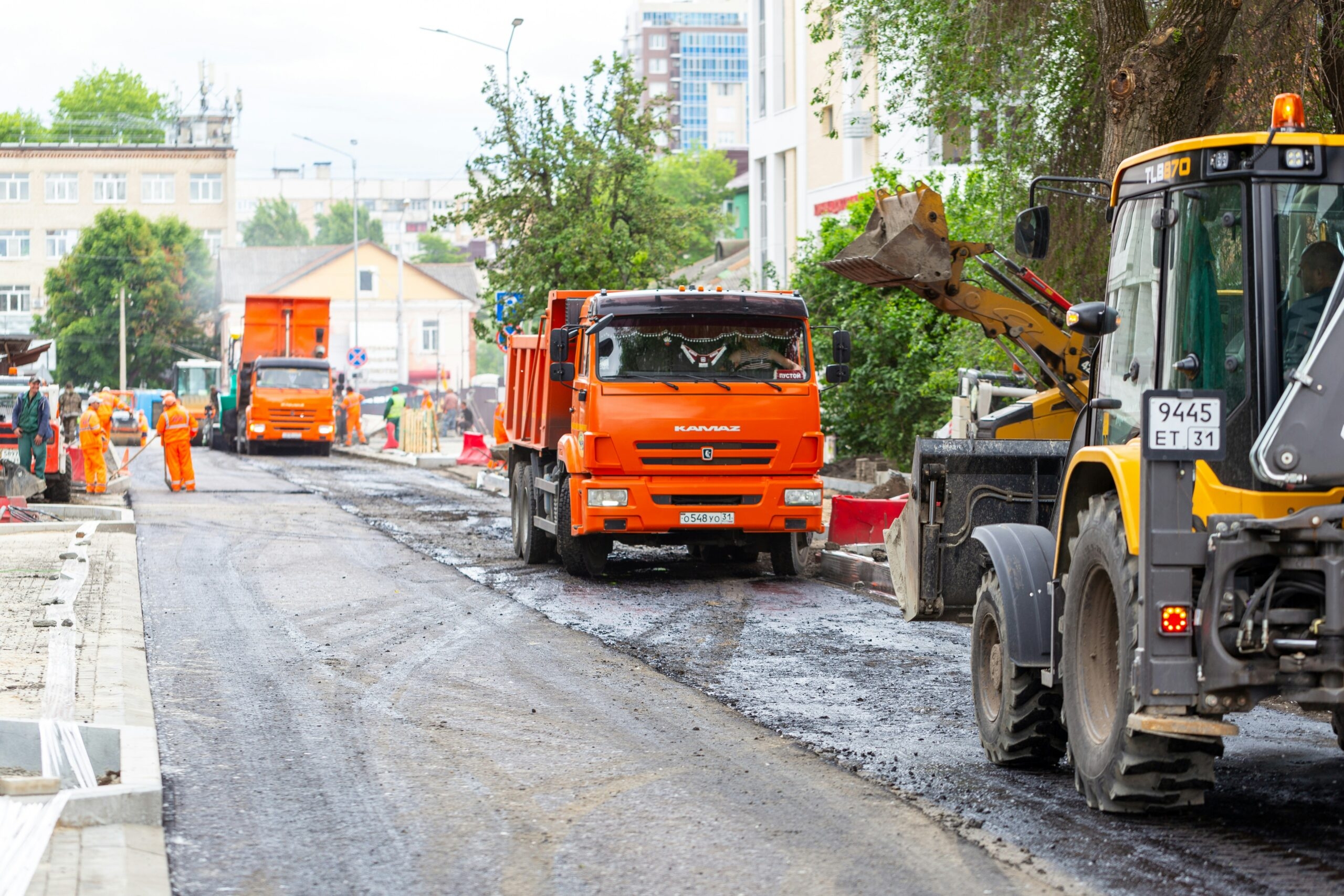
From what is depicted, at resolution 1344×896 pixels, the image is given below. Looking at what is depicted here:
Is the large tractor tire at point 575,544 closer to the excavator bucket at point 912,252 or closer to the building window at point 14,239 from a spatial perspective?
the excavator bucket at point 912,252

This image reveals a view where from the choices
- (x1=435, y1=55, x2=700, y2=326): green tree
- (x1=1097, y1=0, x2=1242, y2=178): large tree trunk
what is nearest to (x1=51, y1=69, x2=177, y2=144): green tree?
(x1=435, y1=55, x2=700, y2=326): green tree

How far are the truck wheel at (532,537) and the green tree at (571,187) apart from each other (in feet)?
37.1

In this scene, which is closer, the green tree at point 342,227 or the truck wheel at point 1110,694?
the truck wheel at point 1110,694

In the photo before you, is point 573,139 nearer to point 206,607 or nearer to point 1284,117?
point 206,607

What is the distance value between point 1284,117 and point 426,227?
543ft

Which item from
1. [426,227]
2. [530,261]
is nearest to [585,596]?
[530,261]

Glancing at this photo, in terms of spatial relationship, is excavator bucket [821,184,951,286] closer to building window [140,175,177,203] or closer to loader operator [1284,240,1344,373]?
loader operator [1284,240,1344,373]

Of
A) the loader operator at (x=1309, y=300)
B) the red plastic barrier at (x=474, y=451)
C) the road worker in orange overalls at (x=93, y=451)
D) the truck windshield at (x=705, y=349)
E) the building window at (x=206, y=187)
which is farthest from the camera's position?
the building window at (x=206, y=187)

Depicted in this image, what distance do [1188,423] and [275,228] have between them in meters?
142

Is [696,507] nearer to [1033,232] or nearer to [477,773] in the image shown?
[1033,232]

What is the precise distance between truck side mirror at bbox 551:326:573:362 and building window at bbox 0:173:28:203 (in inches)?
3751

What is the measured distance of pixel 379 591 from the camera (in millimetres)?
14406

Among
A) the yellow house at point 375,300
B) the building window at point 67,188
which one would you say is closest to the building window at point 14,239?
the building window at point 67,188

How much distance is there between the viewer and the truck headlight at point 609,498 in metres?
14.6
